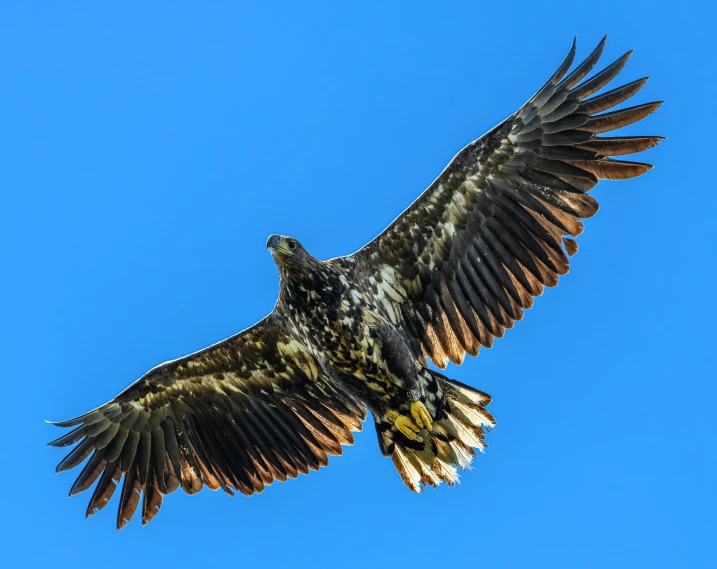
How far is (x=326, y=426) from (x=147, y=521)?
7.87ft

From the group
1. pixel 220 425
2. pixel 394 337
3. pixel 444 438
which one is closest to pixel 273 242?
pixel 394 337

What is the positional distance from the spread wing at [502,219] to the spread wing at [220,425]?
1.45 metres

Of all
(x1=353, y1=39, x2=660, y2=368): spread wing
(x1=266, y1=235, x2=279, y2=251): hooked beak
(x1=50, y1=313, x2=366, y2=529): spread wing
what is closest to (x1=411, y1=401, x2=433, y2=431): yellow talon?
(x1=353, y1=39, x2=660, y2=368): spread wing

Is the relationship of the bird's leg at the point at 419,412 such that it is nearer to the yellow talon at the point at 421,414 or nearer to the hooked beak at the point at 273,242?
the yellow talon at the point at 421,414

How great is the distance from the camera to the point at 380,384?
1274cm

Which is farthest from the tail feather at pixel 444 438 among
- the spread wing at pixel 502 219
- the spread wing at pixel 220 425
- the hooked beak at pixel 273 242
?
the hooked beak at pixel 273 242

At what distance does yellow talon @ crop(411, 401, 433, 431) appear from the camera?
12.8 meters

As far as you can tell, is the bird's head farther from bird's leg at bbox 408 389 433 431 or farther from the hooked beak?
bird's leg at bbox 408 389 433 431

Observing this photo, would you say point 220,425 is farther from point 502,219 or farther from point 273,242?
point 502,219

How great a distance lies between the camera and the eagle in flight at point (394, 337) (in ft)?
40.9

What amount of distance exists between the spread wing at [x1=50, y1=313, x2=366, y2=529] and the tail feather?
0.80 metres

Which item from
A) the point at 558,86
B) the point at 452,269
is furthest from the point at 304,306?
the point at 558,86

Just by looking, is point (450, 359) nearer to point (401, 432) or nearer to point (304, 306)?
point (401, 432)

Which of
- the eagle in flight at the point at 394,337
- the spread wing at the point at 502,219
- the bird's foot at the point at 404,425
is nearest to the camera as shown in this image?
the spread wing at the point at 502,219
